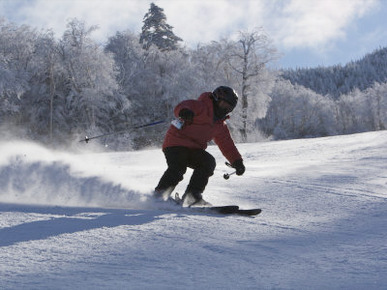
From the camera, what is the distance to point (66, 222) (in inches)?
104

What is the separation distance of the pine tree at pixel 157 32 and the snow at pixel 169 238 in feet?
118

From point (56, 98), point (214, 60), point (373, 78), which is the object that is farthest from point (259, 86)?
point (373, 78)

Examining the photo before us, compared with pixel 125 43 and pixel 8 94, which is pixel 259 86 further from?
pixel 8 94

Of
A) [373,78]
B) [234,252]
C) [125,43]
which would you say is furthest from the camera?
[373,78]

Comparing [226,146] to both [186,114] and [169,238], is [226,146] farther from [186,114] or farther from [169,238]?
[169,238]

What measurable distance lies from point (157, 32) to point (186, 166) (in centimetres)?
3766

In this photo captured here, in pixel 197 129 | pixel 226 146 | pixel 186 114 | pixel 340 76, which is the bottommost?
pixel 226 146

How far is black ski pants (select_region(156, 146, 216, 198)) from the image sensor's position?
3938 mm

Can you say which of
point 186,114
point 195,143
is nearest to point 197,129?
point 195,143

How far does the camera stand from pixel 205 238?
7.59ft

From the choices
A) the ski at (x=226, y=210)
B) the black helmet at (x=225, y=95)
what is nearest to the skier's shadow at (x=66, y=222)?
the ski at (x=226, y=210)

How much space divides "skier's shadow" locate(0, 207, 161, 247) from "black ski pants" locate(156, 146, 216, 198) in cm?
74

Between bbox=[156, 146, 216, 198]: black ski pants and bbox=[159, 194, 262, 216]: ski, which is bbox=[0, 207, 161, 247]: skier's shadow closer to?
bbox=[159, 194, 262, 216]: ski

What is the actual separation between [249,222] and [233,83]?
1035 inches
